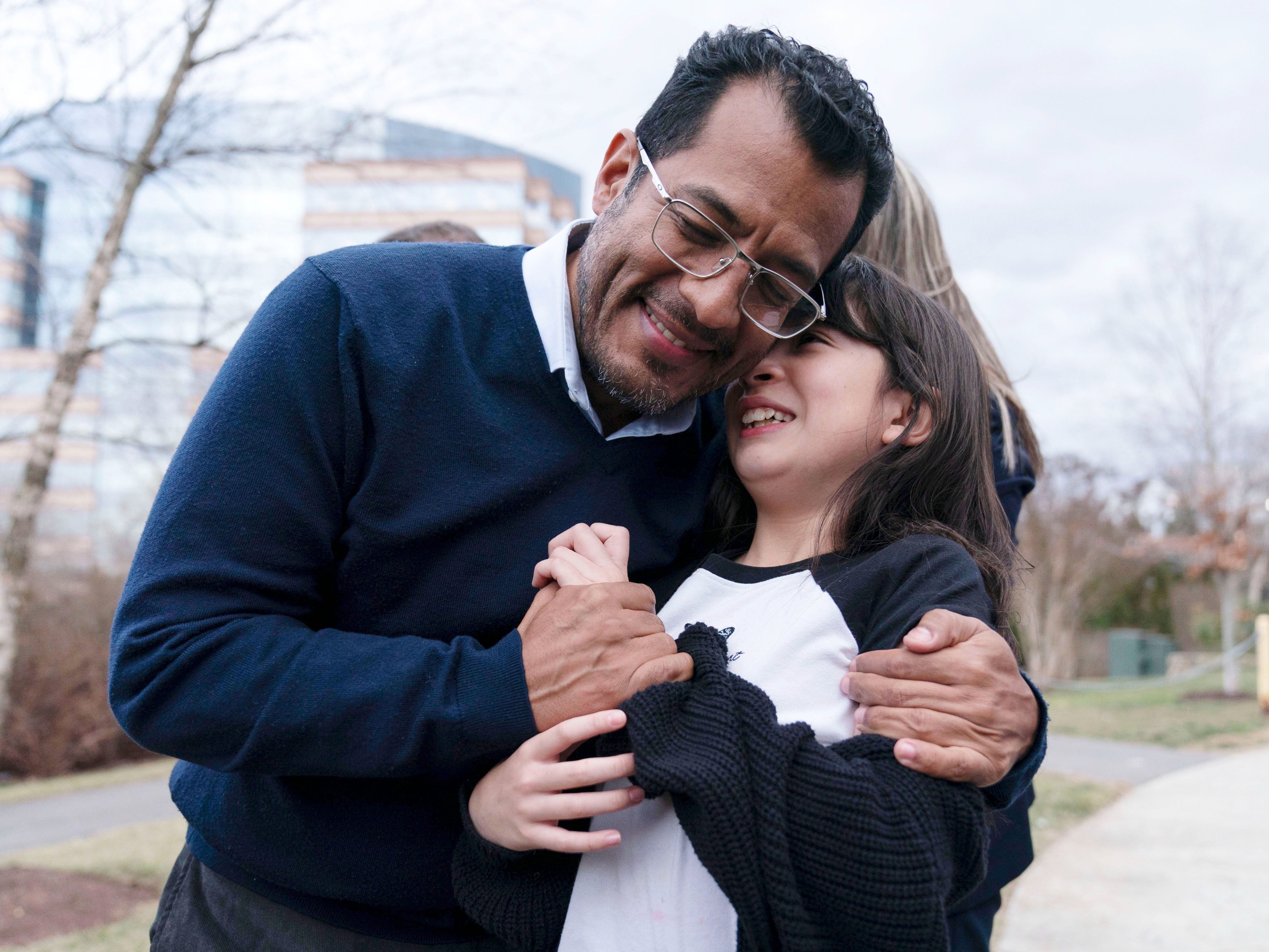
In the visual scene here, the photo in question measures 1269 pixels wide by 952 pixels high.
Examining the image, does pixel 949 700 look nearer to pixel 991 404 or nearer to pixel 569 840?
pixel 569 840

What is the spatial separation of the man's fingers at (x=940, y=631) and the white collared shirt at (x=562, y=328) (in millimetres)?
705

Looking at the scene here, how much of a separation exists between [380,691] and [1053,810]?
6.91 meters

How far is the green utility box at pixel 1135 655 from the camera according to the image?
20859 mm

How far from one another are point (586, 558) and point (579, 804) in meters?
0.40

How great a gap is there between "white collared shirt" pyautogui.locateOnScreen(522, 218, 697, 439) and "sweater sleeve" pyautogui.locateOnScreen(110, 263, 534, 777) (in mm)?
471

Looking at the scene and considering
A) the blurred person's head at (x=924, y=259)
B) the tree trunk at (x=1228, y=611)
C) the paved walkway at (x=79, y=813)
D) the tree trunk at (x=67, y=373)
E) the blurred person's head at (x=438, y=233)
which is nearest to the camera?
the blurred person's head at (x=924, y=259)

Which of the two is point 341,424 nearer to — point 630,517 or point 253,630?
point 253,630

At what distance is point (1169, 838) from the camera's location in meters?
6.35

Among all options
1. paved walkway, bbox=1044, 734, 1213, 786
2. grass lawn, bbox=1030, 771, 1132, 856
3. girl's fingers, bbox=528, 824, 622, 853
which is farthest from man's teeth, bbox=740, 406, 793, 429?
paved walkway, bbox=1044, 734, 1213, 786

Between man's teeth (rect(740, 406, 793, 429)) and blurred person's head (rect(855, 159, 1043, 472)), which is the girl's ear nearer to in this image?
man's teeth (rect(740, 406, 793, 429))

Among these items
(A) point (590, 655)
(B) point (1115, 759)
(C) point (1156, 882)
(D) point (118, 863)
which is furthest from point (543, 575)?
(B) point (1115, 759)

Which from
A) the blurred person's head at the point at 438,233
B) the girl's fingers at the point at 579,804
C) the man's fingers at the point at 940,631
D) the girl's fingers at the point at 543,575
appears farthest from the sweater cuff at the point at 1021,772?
the blurred person's head at the point at 438,233

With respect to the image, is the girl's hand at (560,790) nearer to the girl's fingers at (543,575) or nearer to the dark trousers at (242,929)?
the girl's fingers at (543,575)

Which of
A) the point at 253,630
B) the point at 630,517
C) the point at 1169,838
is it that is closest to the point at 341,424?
the point at 253,630
